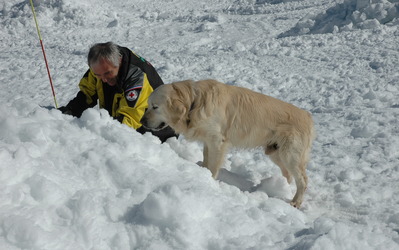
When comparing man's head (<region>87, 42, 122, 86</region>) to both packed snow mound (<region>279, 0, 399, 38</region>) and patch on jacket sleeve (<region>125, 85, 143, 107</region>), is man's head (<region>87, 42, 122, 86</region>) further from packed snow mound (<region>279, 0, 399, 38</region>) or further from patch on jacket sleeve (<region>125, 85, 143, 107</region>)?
packed snow mound (<region>279, 0, 399, 38</region>)

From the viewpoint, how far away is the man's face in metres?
4.14

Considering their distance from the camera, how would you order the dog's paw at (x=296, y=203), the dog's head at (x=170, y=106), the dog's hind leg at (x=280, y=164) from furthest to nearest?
the dog's hind leg at (x=280, y=164), the dog's paw at (x=296, y=203), the dog's head at (x=170, y=106)

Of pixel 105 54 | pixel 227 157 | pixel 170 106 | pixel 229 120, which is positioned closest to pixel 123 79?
pixel 105 54

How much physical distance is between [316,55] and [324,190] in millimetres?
5314

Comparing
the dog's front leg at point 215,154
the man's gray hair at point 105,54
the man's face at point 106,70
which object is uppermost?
the man's gray hair at point 105,54

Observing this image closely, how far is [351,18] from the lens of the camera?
10.3 meters

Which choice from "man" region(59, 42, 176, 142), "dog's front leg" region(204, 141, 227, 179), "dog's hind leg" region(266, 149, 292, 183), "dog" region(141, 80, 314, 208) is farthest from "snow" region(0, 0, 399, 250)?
"man" region(59, 42, 176, 142)

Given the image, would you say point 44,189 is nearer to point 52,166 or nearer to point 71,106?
point 52,166

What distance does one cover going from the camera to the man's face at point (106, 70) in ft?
13.6

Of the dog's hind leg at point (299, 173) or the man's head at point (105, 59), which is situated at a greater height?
the man's head at point (105, 59)

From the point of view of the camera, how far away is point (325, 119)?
234 inches

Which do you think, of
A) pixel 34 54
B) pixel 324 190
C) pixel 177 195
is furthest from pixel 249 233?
pixel 34 54

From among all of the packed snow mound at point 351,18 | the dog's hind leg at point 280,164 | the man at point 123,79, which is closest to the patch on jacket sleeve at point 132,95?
the man at point 123,79

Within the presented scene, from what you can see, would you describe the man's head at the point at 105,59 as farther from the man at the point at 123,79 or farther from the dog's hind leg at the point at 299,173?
the dog's hind leg at the point at 299,173
